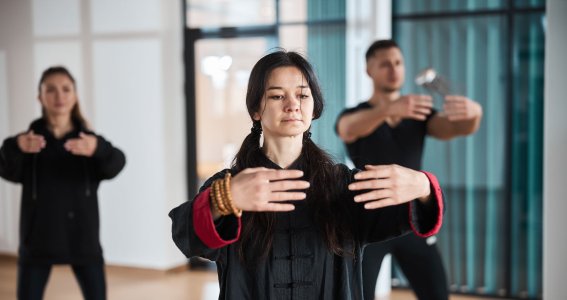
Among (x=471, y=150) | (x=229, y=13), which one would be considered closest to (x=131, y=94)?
(x=229, y=13)

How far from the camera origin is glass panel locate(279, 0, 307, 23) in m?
4.77

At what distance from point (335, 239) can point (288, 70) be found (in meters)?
0.43

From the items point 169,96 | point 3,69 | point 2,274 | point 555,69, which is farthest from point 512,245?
point 3,69

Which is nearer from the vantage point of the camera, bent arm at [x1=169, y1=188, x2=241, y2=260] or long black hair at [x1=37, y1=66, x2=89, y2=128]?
bent arm at [x1=169, y1=188, x2=241, y2=260]

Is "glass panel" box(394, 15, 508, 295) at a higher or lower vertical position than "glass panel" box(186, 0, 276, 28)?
lower

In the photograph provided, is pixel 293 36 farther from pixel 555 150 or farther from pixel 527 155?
pixel 555 150

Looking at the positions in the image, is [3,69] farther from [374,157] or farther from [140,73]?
[374,157]

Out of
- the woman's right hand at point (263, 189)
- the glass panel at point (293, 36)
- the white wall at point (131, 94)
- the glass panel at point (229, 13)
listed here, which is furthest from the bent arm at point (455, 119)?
the white wall at point (131, 94)

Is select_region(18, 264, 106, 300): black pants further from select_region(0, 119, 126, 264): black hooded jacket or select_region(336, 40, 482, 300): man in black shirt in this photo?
select_region(336, 40, 482, 300): man in black shirt

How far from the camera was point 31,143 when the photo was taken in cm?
304

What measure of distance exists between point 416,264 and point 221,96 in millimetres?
2714

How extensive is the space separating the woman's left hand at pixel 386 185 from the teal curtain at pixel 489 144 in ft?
9.65

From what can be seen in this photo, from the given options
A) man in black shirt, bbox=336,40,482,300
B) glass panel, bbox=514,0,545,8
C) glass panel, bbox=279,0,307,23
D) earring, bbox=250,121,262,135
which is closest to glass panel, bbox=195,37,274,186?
glass panel, bbox=279,0,307,23

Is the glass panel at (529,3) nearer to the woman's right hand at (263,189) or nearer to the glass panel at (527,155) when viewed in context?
the glass panel at (527,155)
